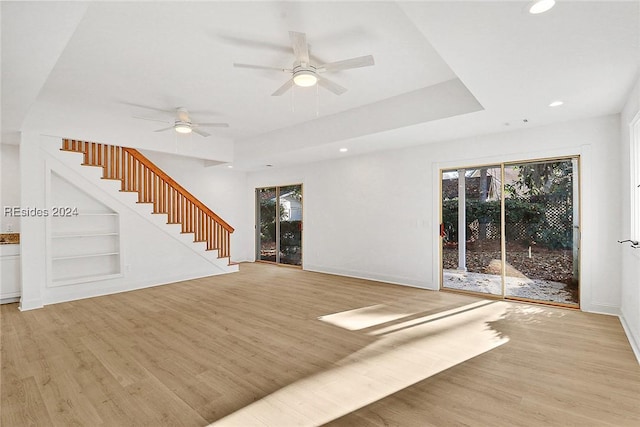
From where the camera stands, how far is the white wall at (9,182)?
539 cm

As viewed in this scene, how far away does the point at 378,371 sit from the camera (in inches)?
106

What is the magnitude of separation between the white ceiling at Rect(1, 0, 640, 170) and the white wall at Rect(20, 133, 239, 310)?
0.54m

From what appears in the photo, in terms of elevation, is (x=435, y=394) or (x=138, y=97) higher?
(x=138, y=97)

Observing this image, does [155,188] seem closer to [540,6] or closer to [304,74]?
[304,74]

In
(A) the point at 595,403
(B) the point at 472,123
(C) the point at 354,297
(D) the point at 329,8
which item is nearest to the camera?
(A) the point at 595,403

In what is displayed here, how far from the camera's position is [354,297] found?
512 cm

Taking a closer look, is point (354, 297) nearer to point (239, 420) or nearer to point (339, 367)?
point (339, 367)

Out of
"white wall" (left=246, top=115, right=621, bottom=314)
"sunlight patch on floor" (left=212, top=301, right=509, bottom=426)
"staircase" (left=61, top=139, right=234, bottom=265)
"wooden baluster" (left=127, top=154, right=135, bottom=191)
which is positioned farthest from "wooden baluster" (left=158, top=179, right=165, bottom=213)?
"sunlight patch on floor" (left=212, top=301, right=509, bottom=426)

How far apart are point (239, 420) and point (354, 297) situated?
3.28 metres

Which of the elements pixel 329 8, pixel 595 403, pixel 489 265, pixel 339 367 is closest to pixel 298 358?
pixel 339 367

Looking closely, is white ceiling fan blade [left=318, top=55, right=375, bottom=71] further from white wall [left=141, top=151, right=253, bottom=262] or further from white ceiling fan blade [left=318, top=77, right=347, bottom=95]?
white wall [left=141, top=151, right=253, bottom=262]

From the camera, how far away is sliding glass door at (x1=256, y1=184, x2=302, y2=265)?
8.15 metres

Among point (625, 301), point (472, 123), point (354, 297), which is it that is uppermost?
point (472, 123)

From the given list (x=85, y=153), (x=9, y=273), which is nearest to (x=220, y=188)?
(x=85, y=153)
